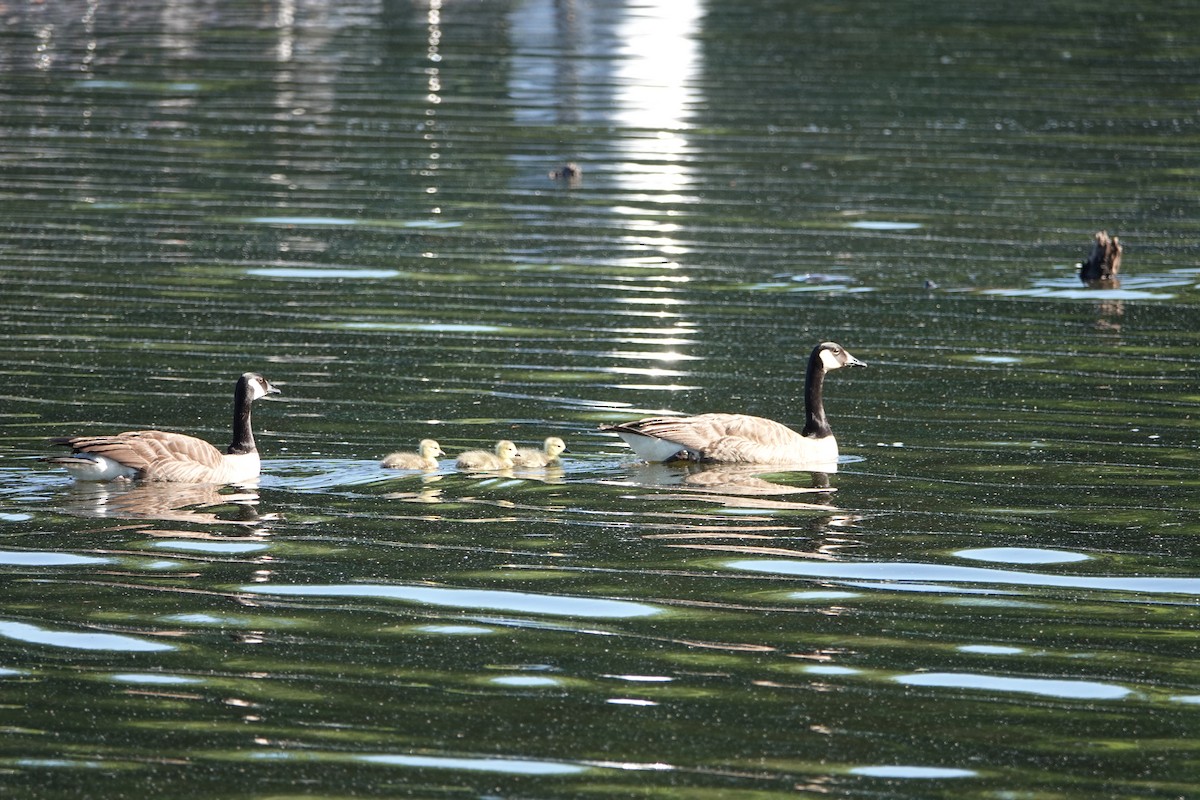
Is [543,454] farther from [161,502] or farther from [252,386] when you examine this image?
[161,502]

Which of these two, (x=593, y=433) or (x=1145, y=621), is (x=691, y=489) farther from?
(x=1145, y=621)

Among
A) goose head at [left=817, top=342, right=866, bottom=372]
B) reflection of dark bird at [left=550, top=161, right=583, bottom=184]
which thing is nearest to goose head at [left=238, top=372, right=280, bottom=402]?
goose head at [left=817, top=342, right=866, bottom=372]

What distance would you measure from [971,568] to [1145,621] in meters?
1.57

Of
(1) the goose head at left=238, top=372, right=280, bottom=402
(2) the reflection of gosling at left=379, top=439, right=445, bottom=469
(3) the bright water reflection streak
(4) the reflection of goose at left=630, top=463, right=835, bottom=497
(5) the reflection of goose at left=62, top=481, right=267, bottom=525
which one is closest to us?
(3) the bright water reflection streak

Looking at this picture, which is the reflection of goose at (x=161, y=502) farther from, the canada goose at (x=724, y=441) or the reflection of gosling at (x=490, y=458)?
the canada goose at (x=724, y=441)

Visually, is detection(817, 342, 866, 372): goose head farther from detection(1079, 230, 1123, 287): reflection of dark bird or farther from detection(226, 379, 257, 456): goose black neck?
detection(1079, 230, 1123, 287): reflection of dark bird

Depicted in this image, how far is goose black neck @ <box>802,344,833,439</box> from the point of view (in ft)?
62.2

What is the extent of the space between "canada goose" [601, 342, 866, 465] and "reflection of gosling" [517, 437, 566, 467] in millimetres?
700

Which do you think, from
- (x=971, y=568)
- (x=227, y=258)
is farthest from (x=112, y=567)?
(x=227, y=258)

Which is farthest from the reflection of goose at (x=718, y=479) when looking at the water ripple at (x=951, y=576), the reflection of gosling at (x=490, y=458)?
the water ripple at (x=951, y=576)

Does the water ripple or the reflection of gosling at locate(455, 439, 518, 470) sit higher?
the reflection of gosling at locate(455, 439, 518, 470)

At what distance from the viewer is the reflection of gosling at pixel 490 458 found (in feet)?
56.3

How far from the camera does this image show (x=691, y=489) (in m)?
17.7

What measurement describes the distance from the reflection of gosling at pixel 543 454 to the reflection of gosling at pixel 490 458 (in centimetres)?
11
